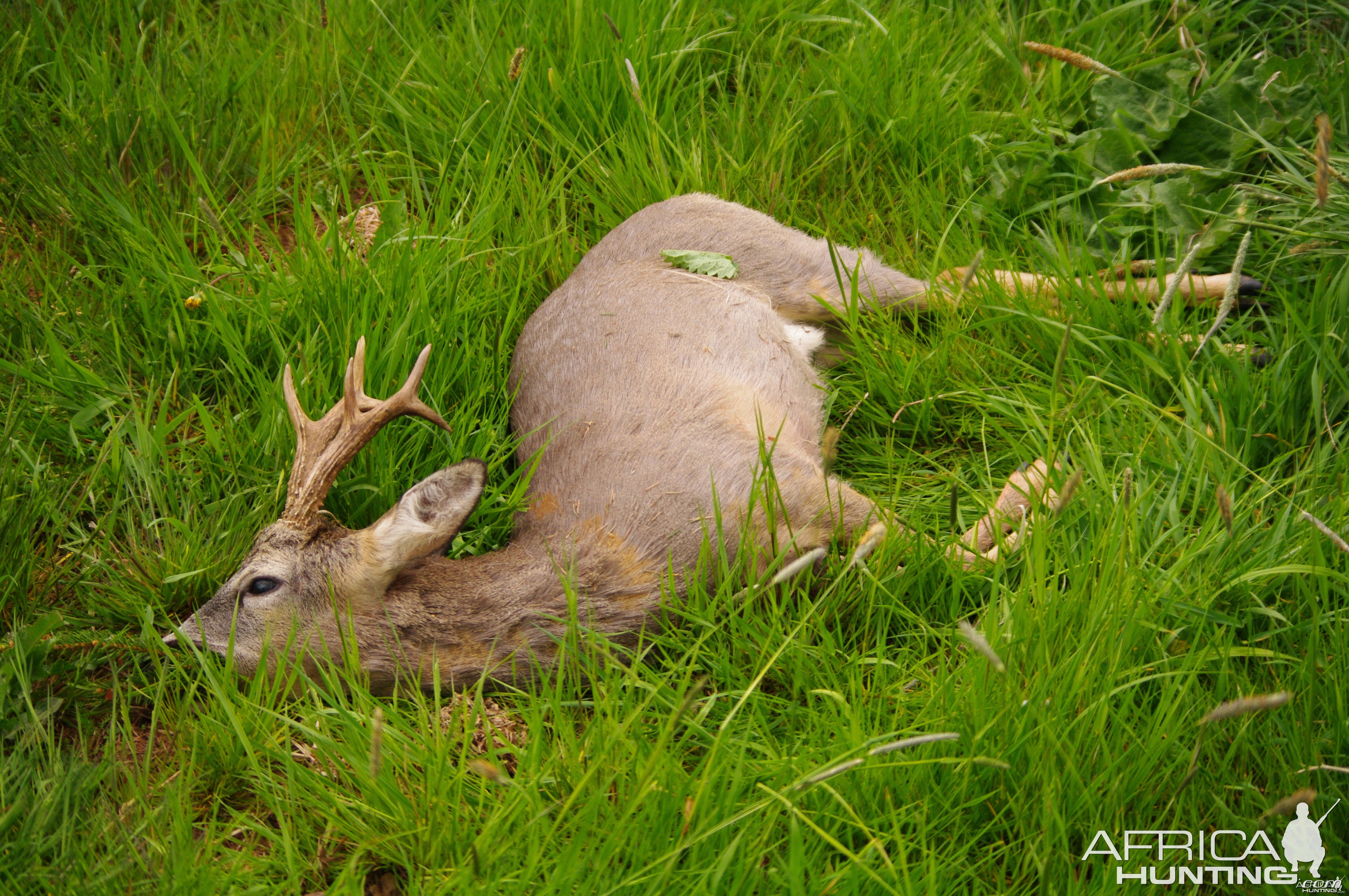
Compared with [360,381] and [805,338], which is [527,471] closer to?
[360,381]

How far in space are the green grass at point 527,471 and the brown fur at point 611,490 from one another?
14cm

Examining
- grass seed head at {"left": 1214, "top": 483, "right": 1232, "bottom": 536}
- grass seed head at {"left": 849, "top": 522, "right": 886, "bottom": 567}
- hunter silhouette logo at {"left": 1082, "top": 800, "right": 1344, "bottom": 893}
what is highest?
grass seed head at {"left": 1214, "top": 483, "right": 1232, "bottom": 536}

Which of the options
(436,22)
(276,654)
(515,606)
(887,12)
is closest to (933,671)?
(515,606)

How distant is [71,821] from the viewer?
2293 millimetres

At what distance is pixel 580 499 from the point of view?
3076 millimetres

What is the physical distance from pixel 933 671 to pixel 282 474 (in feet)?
6.34

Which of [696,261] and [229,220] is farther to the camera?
[229,220]

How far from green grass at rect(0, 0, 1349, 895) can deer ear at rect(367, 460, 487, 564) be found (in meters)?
0.36

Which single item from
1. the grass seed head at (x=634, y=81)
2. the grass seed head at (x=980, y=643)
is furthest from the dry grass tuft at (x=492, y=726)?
the grass seed head at (x=634, y=81)

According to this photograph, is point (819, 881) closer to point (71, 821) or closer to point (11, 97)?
point (71, 821)

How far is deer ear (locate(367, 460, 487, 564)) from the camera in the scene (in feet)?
9.27

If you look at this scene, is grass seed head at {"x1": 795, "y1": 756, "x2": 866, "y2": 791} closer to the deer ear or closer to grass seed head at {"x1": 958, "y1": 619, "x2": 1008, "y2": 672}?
grass seed head at {"x1": 958, "y1": 619, "x2": 1008, "y2": 672}

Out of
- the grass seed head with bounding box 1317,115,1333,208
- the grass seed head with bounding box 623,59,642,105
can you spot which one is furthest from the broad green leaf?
the grass seed head with bounding box 623,59,642,105

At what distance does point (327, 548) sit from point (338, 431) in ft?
1.06
